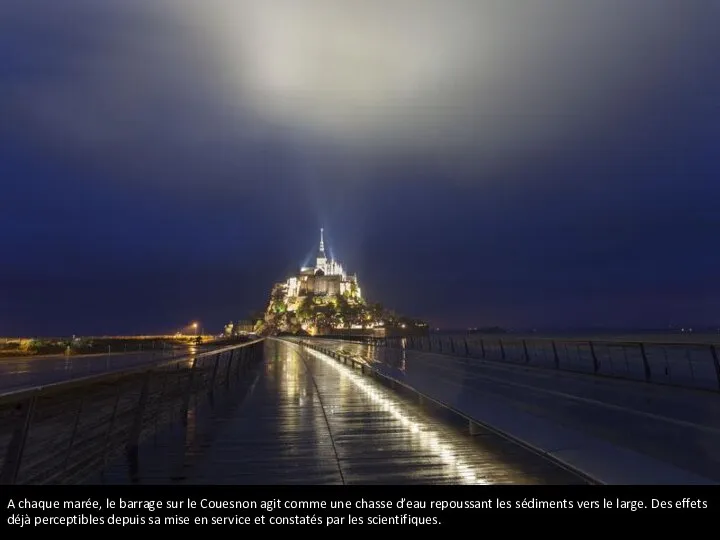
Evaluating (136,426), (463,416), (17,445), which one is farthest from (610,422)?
(17,445)

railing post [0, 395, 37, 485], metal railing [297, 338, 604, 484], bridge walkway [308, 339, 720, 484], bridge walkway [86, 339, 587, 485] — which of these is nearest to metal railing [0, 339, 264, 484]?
railing post [0, 395, 37, 485]

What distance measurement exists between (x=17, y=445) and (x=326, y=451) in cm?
458

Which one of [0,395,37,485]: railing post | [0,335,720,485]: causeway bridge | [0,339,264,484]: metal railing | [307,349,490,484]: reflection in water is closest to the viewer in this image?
[0,395,37,485]: railing post

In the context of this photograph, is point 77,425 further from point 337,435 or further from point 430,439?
point 430,439

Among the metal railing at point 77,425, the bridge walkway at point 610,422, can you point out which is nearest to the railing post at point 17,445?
the metal railing at point 77,425

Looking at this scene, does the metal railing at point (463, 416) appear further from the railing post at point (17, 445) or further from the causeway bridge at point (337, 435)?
the railing post at point (17, 445)

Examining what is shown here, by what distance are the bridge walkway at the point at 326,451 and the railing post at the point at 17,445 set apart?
172 cm

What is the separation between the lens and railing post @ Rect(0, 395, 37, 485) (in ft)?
18.6

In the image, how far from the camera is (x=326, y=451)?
9.36 meters

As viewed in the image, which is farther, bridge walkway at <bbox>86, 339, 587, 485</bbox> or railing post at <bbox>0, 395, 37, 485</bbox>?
bridge walkway at <bbox>86, 339, 587, 485</bbox>

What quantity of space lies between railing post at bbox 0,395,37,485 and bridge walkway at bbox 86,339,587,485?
172 centimetres

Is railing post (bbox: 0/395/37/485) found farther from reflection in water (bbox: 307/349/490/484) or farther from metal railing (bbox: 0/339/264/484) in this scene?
reflection in water (bbox: 307/349/490/484)
